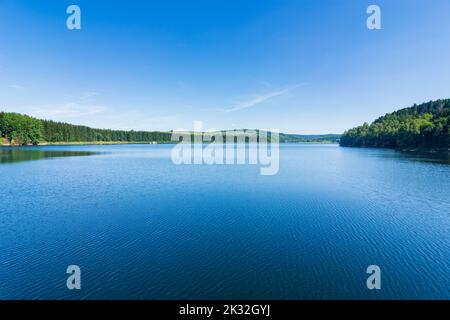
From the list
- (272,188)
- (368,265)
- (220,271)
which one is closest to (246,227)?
(220,271)

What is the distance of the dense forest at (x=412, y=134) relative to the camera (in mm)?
75688

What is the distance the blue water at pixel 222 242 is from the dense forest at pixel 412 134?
224 feet

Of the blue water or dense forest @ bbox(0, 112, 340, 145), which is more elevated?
dense forest @ bbox(0, 112, 340, 145)

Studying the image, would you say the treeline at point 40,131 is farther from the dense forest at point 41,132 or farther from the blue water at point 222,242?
the blue water at point 222,242

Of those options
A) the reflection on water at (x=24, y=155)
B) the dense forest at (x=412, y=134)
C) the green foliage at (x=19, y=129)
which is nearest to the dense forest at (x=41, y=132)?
the green foliage at (x=19, y=129)

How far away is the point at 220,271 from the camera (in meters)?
10.0

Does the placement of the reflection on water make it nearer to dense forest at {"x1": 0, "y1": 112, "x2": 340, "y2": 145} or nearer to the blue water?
the blue water

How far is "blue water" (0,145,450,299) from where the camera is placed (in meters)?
9.08

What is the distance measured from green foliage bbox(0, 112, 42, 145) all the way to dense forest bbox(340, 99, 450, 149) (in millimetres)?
153627

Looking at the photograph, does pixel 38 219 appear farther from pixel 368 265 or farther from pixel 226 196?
pixel 368 265

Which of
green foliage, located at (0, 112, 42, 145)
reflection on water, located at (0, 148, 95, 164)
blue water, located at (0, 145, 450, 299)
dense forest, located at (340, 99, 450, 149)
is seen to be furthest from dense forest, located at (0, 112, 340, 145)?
dense forest, located at (340, 99, 450, 149)

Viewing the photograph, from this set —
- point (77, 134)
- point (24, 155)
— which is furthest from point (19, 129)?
point (24, 155)

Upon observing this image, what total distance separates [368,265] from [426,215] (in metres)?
11.1
